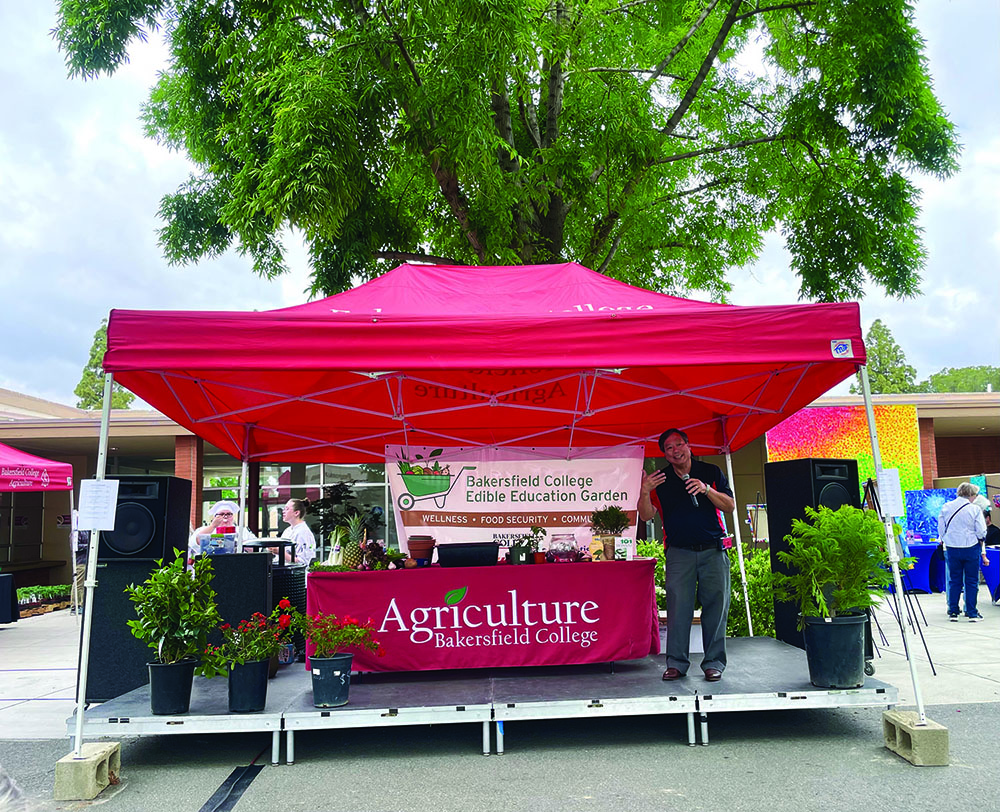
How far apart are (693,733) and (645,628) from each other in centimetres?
118

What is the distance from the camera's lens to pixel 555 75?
10.8m

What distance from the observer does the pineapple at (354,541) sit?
644 cm

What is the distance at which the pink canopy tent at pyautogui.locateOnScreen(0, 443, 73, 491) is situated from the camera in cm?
1173

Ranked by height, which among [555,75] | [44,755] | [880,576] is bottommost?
[44,755]

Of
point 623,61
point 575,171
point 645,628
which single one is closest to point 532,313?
point 645,628

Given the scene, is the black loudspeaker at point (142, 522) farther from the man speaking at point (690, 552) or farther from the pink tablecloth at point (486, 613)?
the man speaking at point (690, 552)

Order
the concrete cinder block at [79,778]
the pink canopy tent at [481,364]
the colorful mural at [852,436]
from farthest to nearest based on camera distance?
the colorful mural at [852,436] < the pink canopy tent at [481,364] < the concrete cinder block at [79,778]

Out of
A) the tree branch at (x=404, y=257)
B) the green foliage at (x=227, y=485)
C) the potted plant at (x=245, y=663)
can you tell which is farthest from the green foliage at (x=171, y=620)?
the green foliage at (x=227, y=485)

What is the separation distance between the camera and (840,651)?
17.2ft

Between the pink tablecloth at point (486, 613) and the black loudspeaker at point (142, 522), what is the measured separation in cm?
126

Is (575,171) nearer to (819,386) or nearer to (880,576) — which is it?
(819,386)

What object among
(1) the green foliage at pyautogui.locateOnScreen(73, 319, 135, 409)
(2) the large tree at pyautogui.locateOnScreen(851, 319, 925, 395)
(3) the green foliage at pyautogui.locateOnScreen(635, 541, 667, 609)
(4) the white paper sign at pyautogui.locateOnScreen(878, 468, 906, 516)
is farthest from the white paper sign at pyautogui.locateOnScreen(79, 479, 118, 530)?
(2) the large tree at pyautogui.locateOnScreen(851, 319, 925, 395)

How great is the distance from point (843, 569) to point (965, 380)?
7213 centimetres

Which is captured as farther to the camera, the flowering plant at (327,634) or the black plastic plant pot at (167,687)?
the flowering plant at (327,634)
